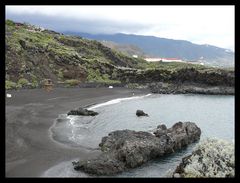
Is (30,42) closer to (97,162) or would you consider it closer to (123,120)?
(123,120)

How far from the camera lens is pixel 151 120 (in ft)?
180

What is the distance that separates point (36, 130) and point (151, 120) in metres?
19.0

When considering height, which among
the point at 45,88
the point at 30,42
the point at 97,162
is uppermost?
the point at 30,42

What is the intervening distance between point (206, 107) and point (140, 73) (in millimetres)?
37416

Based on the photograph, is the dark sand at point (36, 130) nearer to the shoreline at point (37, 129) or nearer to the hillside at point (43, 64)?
the shoreline at point (37, 129)

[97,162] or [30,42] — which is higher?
[30,42]

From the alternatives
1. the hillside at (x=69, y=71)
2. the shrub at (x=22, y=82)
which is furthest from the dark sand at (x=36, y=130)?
the hillside at (x=69, y=71)

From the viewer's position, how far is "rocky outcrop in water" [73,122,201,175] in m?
28.2

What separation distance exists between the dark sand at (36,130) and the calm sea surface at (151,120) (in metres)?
1.47

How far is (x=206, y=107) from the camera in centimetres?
7281

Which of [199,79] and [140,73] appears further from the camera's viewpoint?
[140,73]

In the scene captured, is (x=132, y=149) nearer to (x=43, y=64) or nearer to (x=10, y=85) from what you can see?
(x=10, y=85)

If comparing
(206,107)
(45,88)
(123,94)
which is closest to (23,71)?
(45,88)

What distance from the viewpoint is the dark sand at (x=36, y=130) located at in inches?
1168
